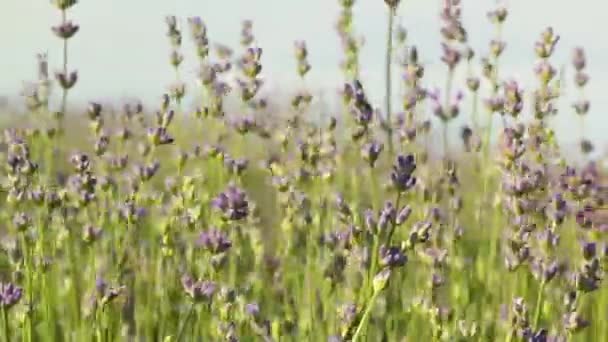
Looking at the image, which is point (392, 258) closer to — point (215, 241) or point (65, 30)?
point (215, 241)

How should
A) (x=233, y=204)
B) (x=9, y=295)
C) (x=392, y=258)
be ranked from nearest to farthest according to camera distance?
(x=392, y=258), (x=9, y=295), (x=233, y=204)

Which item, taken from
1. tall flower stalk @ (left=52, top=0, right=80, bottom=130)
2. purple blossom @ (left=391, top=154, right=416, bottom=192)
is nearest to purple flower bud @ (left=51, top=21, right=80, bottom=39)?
tall flower stalk @ (left=52, top=0, right=80, bottom=130)

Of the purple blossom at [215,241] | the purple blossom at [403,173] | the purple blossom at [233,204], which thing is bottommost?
the purple blossom at [215,241]

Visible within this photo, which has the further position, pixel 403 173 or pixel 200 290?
pixel 200 290

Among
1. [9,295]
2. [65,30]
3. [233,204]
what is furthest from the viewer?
[65,30]

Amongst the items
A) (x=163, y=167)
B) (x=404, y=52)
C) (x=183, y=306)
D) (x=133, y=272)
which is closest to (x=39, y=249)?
(x=183, y=306)

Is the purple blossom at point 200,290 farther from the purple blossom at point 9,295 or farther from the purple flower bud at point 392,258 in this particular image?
the purple flower bud at point 392,258

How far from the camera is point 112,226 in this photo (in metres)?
4.38

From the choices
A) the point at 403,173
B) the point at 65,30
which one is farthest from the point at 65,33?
the point at 403,173

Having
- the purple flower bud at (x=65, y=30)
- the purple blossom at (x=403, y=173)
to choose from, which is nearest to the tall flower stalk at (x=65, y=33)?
the purple flower bud at (x=65, y=30)

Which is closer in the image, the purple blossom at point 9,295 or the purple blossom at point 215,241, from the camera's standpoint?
the purple blossom at point 9,295

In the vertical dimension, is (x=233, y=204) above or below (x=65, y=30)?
below

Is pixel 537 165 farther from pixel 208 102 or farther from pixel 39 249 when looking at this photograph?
pixel 39 249

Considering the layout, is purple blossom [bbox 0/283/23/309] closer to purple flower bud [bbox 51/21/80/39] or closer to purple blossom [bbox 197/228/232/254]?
purple blossom [bbox 197/228/232/254]
